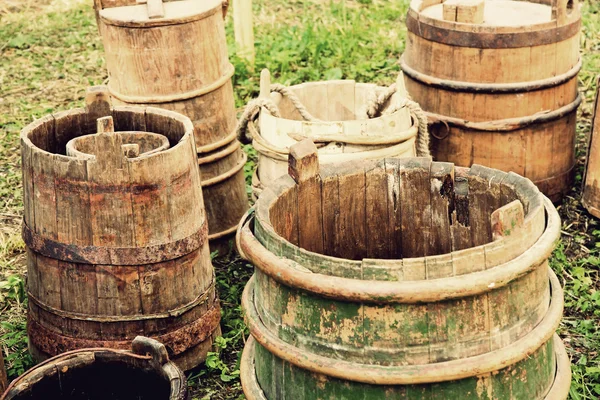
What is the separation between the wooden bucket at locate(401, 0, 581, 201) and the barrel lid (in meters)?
1.23

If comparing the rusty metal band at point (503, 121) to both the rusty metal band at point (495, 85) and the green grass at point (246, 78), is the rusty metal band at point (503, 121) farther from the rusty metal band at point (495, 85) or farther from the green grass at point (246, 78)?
the green grass at point (246, 78)

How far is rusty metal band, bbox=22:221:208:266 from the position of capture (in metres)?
3.70

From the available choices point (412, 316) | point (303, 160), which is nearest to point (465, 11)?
point (303, 160)

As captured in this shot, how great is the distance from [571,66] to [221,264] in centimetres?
229

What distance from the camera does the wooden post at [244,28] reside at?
7.32 metres

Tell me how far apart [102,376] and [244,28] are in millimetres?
4484

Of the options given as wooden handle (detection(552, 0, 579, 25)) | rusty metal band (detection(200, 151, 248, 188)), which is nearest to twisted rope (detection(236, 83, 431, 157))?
rusty metal band (detection(200, 151, 248, 188))

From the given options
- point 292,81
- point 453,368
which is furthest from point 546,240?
point 292,81

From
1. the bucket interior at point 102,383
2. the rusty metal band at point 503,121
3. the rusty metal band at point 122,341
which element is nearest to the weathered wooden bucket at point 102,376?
the bucket interior at point 102,383

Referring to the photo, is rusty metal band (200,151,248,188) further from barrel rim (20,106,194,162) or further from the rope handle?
barrel rim (20,106,194,162)

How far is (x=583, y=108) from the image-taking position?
669 cm

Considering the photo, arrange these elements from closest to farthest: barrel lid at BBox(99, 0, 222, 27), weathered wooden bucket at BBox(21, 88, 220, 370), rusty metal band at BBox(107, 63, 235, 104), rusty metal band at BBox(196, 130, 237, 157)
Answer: weathered wooden bucket at BBox(21, 88, 220, 370)
barrel lid at BBox(99, 0, 222, 27)
rusty metal band at BBox(107, 63, 235, 104)
rusty metal band at BBox(196, 130, 237, 157)

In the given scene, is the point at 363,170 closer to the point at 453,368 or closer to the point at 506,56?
the point at 453,368

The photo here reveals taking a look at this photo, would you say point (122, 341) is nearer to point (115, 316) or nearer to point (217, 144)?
point (115, 316)
